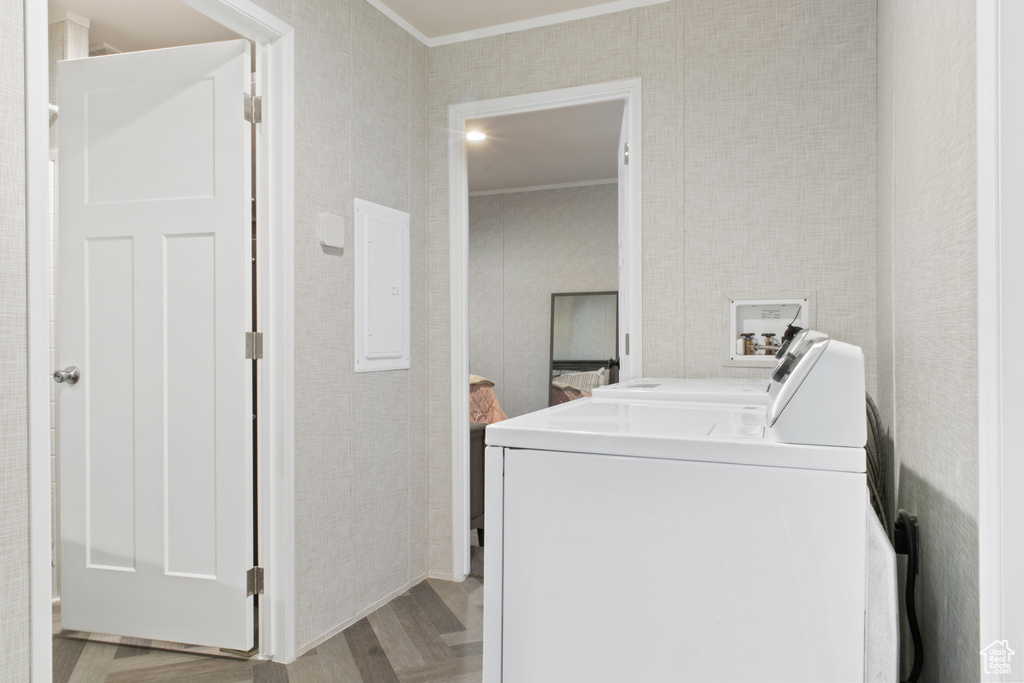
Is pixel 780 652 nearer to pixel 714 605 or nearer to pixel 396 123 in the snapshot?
pixel 714 605

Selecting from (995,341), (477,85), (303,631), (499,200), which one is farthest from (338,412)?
(499,200)

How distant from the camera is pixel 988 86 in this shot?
80 centimetres

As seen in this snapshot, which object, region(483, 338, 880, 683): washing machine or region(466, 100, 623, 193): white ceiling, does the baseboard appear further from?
region(466, 100, 623, 193): white ceiling

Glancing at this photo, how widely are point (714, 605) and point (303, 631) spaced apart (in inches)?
69.2

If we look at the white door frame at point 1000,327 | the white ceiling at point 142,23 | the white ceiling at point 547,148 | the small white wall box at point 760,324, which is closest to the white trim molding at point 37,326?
the white ceiling at point 142,23

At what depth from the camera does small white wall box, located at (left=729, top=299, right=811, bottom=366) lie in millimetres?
2363

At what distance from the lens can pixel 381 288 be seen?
2.65 m

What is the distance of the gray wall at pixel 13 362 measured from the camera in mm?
1312

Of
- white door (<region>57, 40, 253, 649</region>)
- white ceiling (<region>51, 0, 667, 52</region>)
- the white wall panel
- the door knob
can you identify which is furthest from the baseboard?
white ceiling (<region>51, 0, 667, 52</region>)

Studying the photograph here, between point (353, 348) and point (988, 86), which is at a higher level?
point (988, 86)

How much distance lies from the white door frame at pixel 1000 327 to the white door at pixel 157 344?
6.66ft

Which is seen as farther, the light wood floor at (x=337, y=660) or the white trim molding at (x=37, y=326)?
the light wood floor at (x=337, y=660)

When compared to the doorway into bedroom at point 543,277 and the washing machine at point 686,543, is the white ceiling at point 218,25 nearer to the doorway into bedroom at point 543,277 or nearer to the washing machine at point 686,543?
the doorway into bedroom at point 543,277

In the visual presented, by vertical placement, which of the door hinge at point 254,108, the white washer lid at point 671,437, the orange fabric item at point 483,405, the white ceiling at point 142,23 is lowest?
the orange fabric item at point 483,405
